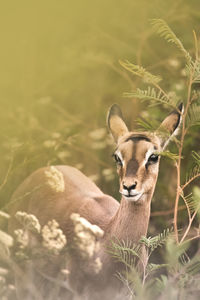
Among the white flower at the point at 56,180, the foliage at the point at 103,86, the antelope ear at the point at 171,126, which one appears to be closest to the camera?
the antelope ear at the point at 171,126

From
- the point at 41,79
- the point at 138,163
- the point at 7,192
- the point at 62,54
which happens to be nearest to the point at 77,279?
the point at 138,163

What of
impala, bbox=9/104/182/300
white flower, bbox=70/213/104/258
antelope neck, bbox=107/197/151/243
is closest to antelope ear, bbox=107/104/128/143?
impala, bbox=9/104/182/300

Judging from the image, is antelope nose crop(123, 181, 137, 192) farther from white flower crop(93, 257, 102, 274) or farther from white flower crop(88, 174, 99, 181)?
white flower crop(88, 174, 99, 181)

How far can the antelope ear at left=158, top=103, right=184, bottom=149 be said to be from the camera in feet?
9.58

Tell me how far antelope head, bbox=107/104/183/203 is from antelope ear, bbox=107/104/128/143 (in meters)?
0.05

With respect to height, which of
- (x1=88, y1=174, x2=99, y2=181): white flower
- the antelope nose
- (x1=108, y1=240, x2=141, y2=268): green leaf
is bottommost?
(x1=108, y1=240, x2=141, y2=268): green leaf

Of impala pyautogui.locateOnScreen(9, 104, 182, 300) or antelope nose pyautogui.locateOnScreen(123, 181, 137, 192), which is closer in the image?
antelope nose pyautogui.locateOnScreen(123, 181, 137, 192)

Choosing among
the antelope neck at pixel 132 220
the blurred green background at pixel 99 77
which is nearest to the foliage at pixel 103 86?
the blurred green background at pixel 99 77

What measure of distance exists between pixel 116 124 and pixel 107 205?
628mm

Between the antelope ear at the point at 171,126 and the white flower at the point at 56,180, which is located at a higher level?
the antelope ear at the point at 171,126

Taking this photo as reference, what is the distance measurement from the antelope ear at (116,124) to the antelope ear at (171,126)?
0.78 ft

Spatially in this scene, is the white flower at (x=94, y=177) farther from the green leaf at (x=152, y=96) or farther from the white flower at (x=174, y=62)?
the green leaf at (x=152, y=96)

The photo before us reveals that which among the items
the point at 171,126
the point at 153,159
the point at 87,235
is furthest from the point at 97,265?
the point at 171,126

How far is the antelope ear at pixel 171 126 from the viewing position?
9.58ft
